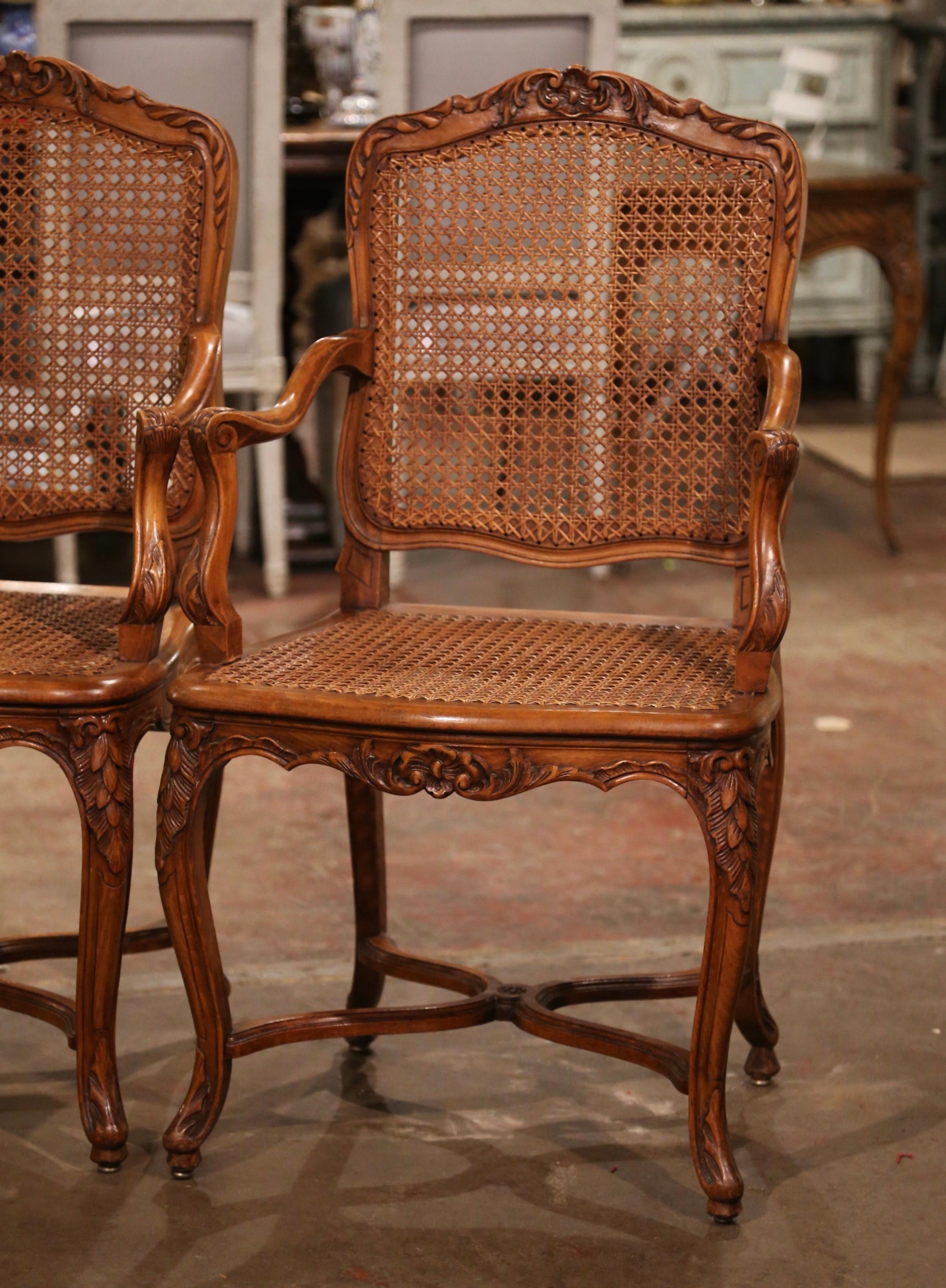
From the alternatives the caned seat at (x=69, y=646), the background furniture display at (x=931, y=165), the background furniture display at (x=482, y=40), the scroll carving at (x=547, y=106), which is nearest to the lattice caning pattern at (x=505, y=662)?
the caned seat at (x=69, y=646)

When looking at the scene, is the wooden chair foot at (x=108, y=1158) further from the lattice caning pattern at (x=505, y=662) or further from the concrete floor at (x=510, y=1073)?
the lattice caning pattern at (x=505, y=662)

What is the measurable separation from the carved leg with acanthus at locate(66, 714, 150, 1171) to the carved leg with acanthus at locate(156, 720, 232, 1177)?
0.05 m

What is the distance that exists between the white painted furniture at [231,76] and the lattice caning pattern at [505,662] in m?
2.06

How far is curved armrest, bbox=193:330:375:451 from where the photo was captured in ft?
5.60

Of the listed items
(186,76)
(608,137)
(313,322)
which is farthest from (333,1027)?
(313,322)

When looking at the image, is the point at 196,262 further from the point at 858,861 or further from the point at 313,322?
the point at 313,322

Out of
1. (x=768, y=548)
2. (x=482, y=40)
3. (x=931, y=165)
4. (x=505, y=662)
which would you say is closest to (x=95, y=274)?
(x=505, y=662)

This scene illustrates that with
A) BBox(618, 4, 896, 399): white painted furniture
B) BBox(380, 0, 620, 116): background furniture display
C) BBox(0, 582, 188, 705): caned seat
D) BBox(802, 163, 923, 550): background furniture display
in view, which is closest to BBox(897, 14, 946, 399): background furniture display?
BBox(618, 4, 896, 399): white painted furniture

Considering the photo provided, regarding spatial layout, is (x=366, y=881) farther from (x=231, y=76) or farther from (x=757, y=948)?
(x=231, y=76)

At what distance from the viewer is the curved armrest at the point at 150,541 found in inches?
67.6

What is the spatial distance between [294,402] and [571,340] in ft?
1.25

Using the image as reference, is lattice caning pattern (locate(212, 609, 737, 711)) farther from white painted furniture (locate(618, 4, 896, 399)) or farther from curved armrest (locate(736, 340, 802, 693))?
white painted furniture (locate(618, 4, 896, 399))

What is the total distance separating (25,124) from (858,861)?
1551 millimetres

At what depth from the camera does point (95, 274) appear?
2.05 m
